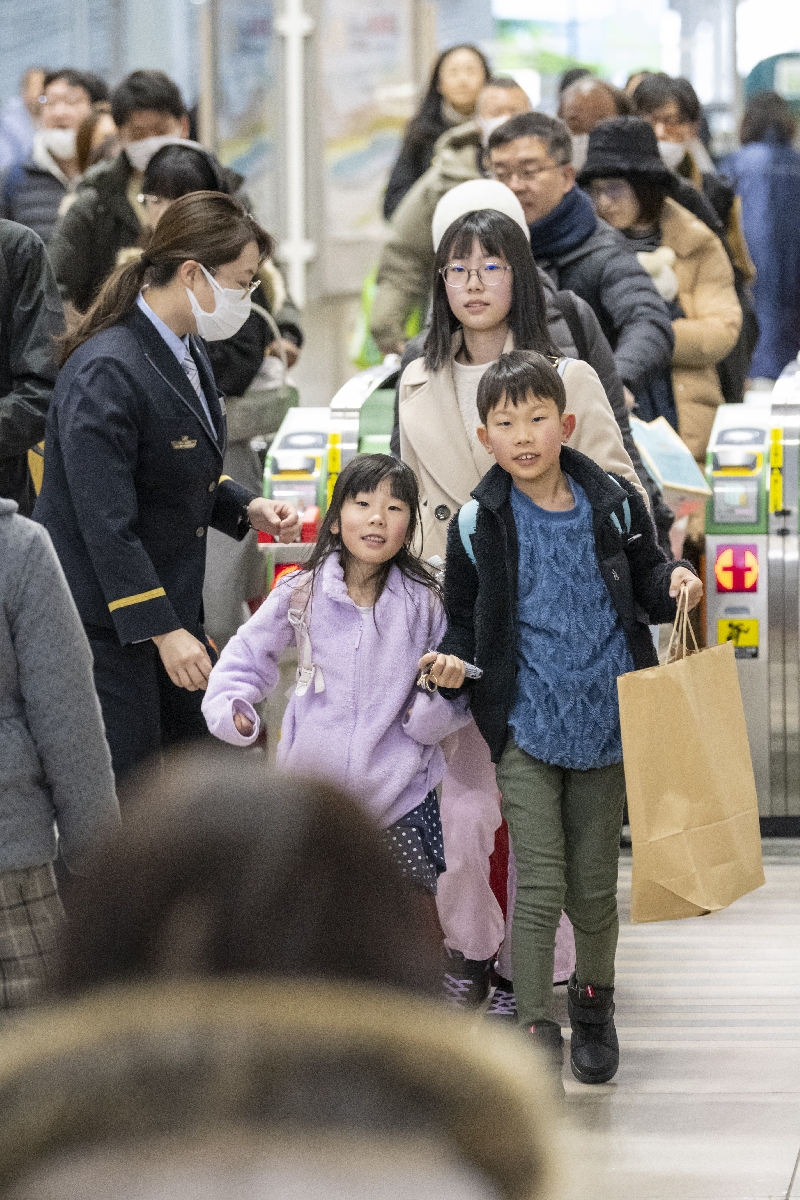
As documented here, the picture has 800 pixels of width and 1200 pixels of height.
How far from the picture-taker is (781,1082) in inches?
141

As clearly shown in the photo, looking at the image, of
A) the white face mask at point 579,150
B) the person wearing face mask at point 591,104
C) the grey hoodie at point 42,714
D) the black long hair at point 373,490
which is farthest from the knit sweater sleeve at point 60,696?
the person wearing face mask at point 591,104

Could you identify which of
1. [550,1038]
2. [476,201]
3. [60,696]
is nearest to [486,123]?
[476,201]

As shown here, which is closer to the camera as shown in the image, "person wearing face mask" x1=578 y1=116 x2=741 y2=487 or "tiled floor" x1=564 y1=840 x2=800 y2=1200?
"tiled floor" x1=564 y1=840 x2=800 y2=1200

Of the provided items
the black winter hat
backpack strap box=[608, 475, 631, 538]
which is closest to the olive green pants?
backpack strap box=[608, 475, 631, 538]

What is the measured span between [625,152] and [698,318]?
61 centimetres

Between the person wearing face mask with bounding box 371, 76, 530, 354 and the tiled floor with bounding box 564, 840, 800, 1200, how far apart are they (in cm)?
229

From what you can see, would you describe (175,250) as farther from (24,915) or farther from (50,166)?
(50,166)

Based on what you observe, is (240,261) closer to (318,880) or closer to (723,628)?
(723,628)

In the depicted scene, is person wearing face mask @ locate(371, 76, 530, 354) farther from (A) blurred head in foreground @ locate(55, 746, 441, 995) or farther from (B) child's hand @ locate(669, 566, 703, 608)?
(A) blurred head in foreground @ locate(55, 746, 441, 995)

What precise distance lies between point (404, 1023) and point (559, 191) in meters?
4.36

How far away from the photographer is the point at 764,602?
571 centimetres

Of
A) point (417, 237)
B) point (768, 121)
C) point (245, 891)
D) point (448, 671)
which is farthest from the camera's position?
point (768, 121)

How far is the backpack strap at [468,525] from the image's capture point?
139 inches

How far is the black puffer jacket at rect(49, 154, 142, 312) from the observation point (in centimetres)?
593
